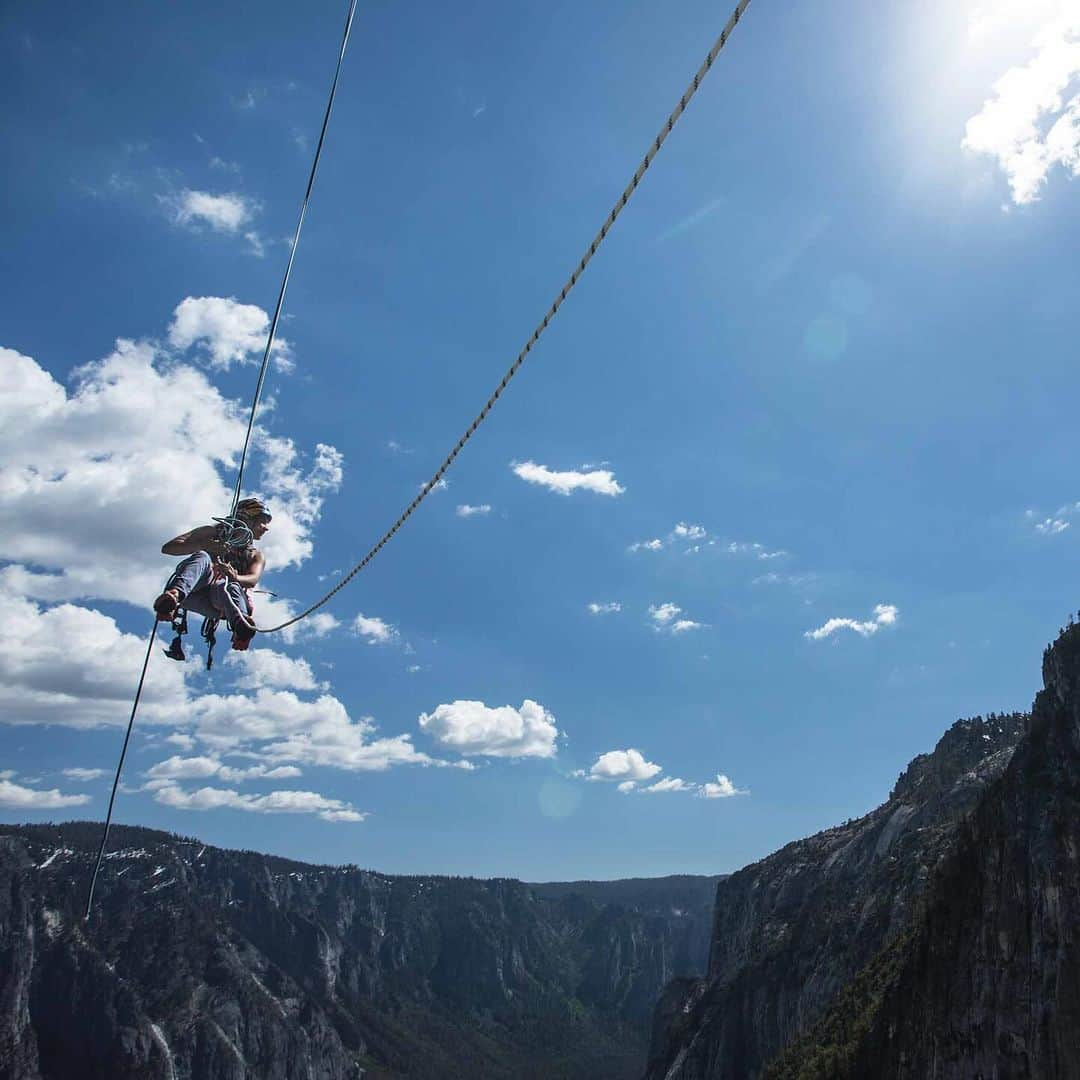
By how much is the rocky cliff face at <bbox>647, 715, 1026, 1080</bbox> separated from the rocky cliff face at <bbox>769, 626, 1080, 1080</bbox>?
317 inches

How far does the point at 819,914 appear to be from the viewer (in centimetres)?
13175

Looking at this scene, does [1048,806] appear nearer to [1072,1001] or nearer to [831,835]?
[1072,1001]

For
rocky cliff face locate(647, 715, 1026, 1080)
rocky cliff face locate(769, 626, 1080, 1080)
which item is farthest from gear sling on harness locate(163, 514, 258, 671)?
rocky cliff face locate(647, 715, 1026, 1080)

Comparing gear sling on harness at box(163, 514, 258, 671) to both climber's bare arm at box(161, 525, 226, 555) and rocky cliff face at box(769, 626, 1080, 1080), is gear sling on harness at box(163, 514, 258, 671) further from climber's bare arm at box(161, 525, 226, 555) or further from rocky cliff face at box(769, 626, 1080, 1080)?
rocky cliff face at box(769, 626, 1080, 1080)

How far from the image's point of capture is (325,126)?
41.3 ft

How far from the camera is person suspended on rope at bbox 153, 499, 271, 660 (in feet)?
45.0

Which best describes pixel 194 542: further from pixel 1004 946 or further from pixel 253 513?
pixel 1004 946

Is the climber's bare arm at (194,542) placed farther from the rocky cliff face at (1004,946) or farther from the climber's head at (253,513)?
the rocky cliff face at (1004,946)

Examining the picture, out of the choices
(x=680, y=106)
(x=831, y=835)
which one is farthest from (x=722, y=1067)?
(x=680, y=106)

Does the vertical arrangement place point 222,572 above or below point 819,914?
above

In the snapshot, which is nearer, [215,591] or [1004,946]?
[215,591]

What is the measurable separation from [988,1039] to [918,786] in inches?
3457

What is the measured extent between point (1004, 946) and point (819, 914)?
2624 inches

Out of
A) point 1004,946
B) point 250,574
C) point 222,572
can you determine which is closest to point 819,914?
point 1004,946
